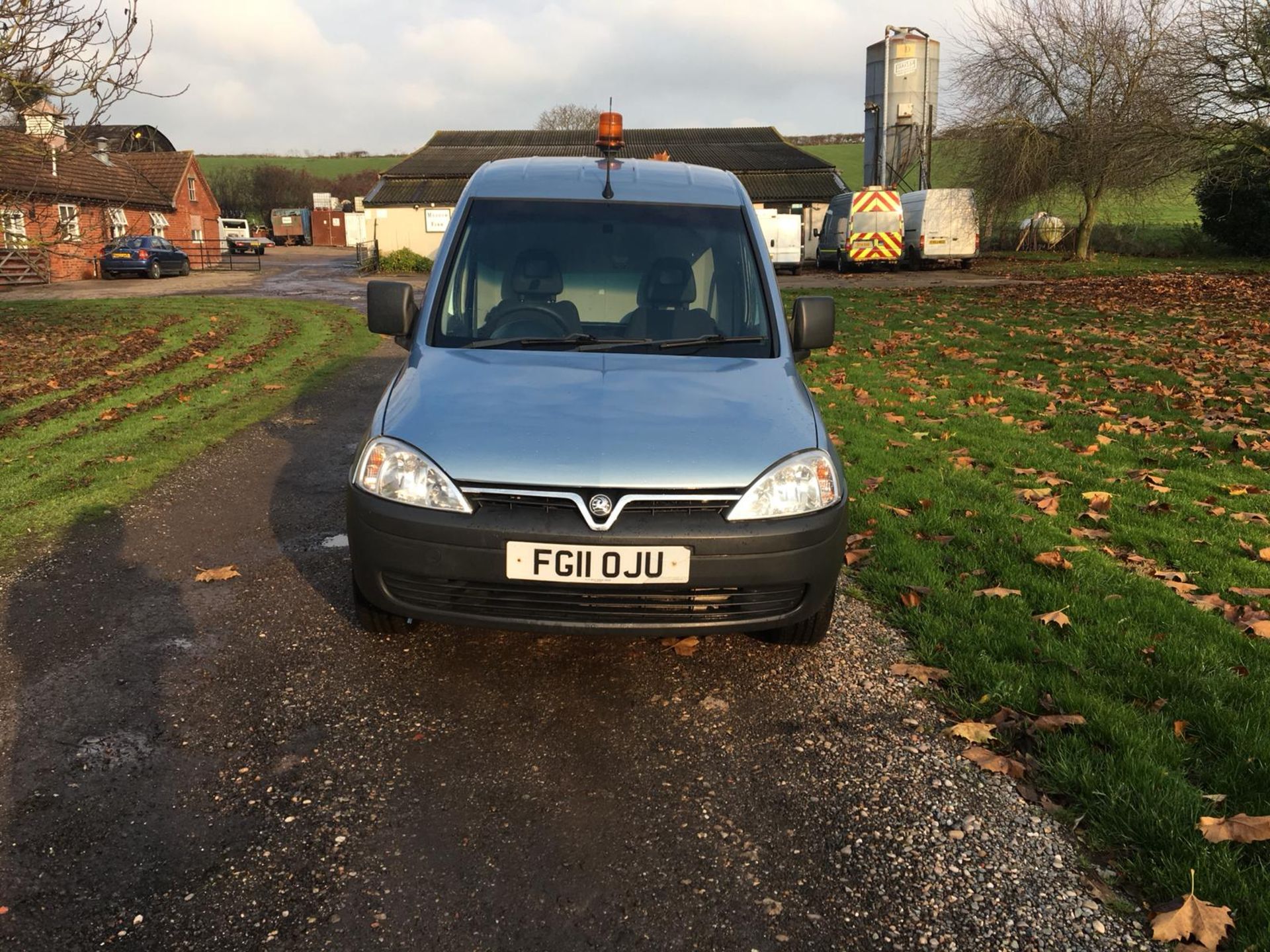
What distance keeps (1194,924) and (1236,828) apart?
0.47m

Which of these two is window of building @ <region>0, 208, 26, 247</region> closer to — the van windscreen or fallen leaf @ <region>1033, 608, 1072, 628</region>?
the van windscreen

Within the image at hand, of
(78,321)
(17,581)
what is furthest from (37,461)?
(78,321)

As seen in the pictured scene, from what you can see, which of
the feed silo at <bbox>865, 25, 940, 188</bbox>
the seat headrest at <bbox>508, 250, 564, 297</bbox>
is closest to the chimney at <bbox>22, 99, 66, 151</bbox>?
the seat headrest at <bbox>508, 250, 564, 297</bbox>

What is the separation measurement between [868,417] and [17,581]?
6.70 meters

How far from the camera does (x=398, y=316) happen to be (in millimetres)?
4266

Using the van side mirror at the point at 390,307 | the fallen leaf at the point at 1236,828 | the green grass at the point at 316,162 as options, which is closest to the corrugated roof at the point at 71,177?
the van side mirror at the point at 390,307

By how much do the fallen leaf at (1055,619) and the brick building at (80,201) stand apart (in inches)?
443

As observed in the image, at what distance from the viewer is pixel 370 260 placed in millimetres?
40094

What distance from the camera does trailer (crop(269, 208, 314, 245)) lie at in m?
77.0

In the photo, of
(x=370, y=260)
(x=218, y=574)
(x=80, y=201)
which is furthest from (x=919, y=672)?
(x=80, y=201)

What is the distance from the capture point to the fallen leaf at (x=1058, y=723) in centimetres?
321

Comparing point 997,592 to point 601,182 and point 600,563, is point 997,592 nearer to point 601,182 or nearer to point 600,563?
point 600,563

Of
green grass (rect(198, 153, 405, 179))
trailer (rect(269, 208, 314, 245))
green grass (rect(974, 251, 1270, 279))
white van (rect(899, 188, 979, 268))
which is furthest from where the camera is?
green grass (rect(198, 153, 405, 179))

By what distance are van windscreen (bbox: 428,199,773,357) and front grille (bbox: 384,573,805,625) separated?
51.2 inches
